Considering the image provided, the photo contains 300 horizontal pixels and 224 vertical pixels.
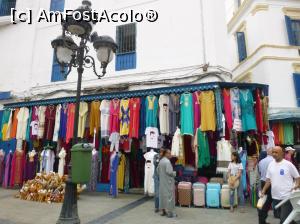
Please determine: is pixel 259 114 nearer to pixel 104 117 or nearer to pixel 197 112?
pixel 197 112

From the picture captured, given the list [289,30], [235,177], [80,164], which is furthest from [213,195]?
[289,30]

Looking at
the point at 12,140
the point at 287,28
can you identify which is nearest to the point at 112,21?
the point at 12,140

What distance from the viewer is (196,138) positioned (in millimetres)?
7887

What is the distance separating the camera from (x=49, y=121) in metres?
10.2

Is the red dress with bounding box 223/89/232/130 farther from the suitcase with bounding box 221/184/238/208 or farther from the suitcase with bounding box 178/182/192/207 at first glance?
the suitcase with bounding box 178/182/192/207

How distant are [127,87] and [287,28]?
9.14 meters

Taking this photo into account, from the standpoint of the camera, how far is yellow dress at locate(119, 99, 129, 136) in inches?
348

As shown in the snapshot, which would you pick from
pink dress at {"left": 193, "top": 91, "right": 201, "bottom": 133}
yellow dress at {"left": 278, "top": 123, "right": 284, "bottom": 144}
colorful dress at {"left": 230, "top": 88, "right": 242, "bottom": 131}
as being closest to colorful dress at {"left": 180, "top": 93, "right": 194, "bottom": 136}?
pink dress at {"left": 193, "top": 91, "right": 201, "bottom": 133}

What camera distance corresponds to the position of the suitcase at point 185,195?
762 cm

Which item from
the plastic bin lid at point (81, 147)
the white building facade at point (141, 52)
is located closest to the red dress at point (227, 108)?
the white building facade at point (141, 52)

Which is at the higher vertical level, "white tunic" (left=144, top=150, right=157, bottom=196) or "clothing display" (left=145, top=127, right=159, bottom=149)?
"clothing display" (left=145, top=127, right=159, bottom=149)

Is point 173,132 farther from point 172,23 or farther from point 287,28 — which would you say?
point 287,28

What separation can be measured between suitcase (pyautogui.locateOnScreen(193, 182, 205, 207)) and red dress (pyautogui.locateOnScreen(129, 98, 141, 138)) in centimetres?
257

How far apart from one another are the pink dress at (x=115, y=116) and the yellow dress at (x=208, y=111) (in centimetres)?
296
